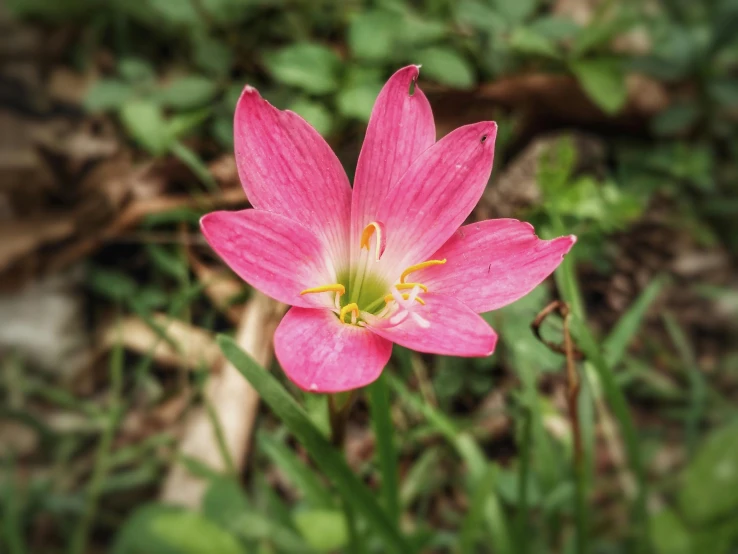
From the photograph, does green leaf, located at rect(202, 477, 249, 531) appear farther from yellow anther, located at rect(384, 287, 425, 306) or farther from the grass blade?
yellow anther, located at rect(384, 287, 425, 306)

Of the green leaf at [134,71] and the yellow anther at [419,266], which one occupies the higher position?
the green leaf at [134,71]

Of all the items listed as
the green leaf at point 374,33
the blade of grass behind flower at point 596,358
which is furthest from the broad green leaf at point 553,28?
the blade of grass behind flower at point 596,358

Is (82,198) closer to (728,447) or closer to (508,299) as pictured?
(508,299)

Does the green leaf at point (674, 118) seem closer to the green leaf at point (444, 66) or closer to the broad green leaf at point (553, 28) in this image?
the broad green leaf at point (553, 28)

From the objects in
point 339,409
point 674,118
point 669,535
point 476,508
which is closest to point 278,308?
point 476,508

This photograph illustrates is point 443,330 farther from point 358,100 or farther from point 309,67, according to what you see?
point 309,67

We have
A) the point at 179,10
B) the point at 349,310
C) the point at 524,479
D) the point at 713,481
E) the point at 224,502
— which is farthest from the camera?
the point at 179,10

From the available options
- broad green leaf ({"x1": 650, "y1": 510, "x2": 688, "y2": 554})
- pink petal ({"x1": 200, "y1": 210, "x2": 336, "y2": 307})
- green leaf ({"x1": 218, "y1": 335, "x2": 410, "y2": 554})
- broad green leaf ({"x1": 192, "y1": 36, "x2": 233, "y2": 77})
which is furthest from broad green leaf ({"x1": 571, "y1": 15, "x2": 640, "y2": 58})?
green leaf ({"x1": 218, "y1": 335, "x2": 410, "y2": 554})
